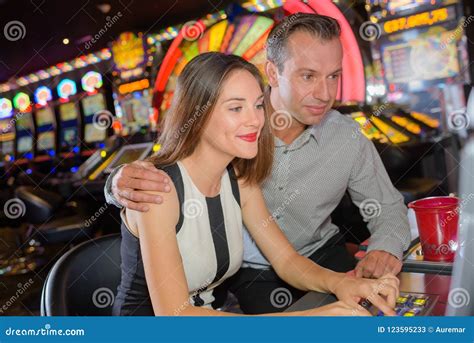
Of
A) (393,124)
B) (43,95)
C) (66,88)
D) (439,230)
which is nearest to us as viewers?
(439,230)

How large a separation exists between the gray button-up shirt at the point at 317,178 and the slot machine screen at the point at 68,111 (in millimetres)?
5434

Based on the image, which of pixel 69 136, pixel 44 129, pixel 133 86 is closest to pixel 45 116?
pixel 44 129

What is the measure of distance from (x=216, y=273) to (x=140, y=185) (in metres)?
0.34

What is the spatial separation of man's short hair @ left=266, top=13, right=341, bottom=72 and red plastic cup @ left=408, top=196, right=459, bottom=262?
77 centimetres

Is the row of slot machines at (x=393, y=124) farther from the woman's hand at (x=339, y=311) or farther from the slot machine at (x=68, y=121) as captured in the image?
the slot machine at (x=68, y=121)

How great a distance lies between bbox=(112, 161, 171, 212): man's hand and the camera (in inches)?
53.6

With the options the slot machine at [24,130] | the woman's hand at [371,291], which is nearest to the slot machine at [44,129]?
the slot machine at [24,130]

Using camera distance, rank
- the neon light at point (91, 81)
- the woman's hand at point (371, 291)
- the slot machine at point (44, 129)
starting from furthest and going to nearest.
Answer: the slot machine at point (44, 129) → the neon light at point (91, 81) → the woman's hand at point (371, 291)

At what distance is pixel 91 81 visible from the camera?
21.7 ft

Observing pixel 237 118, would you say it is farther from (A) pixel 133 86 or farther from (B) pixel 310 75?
(A) pixel 133 86

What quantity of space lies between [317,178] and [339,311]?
80 centimetres

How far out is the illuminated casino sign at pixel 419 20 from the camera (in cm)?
359

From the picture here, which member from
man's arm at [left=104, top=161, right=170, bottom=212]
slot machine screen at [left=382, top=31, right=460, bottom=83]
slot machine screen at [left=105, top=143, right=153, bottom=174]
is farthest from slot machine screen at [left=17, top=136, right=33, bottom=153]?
man's arm at [left=104, top=161, right=170, bottom=212]

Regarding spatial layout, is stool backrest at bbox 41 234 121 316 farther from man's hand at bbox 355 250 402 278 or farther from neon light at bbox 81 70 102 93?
neon light at bbox 81 70 102 93
